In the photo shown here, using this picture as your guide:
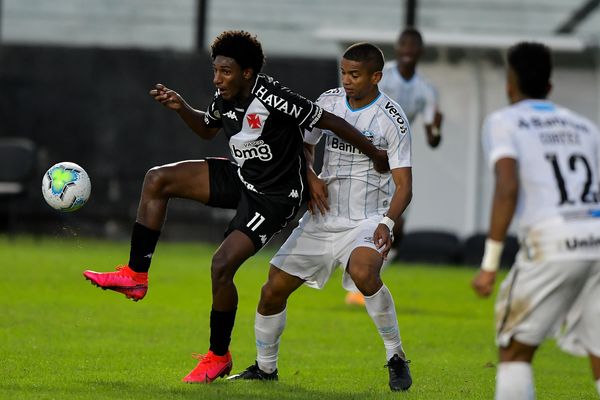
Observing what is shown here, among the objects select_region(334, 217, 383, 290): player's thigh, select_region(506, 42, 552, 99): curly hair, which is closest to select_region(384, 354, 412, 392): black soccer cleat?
select_region(334, 217, 383, 290): player's thigh

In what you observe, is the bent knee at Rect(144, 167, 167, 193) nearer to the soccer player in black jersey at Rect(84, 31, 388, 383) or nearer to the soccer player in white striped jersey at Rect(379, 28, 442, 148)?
the soccer player in black jersey at Rect(84, 31, 388, 383)

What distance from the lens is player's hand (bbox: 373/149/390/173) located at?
7.79 meters

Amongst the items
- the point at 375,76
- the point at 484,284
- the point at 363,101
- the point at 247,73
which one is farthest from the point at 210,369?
the point at 484,284

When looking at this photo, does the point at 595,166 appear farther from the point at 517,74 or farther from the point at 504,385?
the point at 504,385

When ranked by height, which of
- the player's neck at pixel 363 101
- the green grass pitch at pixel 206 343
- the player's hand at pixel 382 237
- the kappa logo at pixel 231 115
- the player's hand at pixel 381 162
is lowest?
the green grass pitch at pixel 206 343

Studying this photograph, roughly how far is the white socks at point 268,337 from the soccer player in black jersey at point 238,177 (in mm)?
265

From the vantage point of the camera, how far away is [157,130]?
2094cm

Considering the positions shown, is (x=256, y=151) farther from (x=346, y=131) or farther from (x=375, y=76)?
(x=375, y=76)

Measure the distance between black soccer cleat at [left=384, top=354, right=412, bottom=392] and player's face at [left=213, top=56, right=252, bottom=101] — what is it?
1.93m

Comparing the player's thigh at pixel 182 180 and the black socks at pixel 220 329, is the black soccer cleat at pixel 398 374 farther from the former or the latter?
the player's thigh at pixel 182 180

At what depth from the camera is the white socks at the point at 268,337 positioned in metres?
7.86

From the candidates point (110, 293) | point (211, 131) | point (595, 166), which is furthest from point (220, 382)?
point (110, 293)

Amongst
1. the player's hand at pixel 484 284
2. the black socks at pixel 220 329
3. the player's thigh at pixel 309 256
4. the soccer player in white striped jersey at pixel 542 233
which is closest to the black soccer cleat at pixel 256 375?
the black socks at pixel 220 329

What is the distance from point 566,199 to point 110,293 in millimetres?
8333
